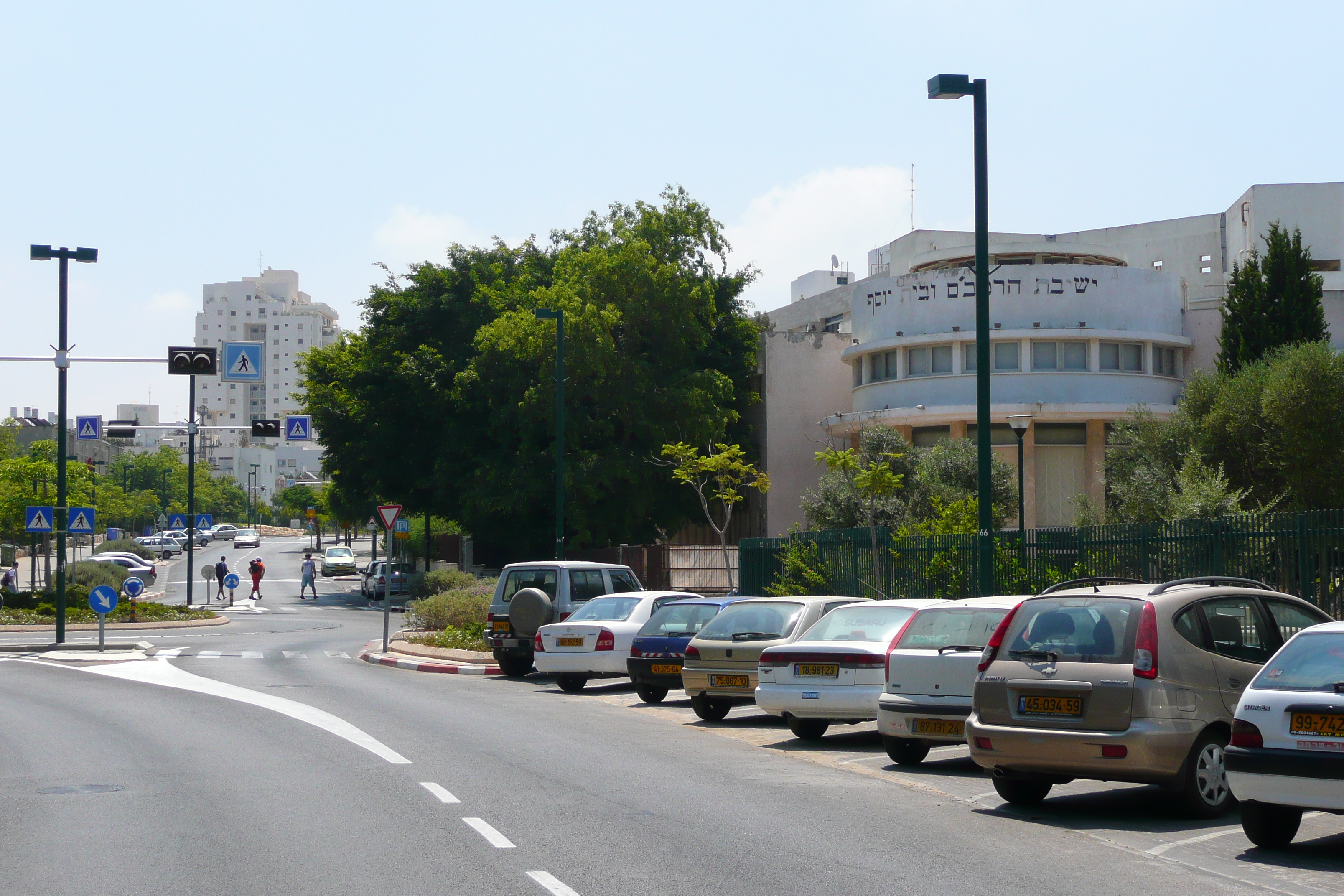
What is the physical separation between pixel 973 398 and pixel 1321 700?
115 feet

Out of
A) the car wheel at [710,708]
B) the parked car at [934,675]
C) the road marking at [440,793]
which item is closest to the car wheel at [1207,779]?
the parked car at [934,675]

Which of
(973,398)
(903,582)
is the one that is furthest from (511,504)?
(903,582)

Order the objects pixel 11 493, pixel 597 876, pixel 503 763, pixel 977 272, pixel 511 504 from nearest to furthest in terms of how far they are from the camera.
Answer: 1. pixel 597 876
2. pixel 503 763
3. pixel 977 272
4. pixel 511 504
5. pixel 11 493

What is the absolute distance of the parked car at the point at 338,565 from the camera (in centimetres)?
7706

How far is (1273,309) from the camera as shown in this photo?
42812 millimetres

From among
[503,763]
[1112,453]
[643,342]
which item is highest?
[643,342]

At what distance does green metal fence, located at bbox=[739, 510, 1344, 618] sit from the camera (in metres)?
14.7

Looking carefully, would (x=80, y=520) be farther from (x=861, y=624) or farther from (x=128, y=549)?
(x=128, y=549)

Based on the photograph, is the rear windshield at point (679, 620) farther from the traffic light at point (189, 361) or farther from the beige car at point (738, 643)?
the traffic light at point (189, 361)

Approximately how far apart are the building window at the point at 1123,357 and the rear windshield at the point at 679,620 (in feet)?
92.6

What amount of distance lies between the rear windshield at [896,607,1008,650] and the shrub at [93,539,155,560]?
72.9m

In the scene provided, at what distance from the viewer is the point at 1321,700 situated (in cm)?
773

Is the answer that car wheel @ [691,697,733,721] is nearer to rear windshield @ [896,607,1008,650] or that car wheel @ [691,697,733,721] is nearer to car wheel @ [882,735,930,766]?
car wheel @ [882,735,930,766]

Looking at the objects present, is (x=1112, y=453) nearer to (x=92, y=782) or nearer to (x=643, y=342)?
(x=643, y=342)
